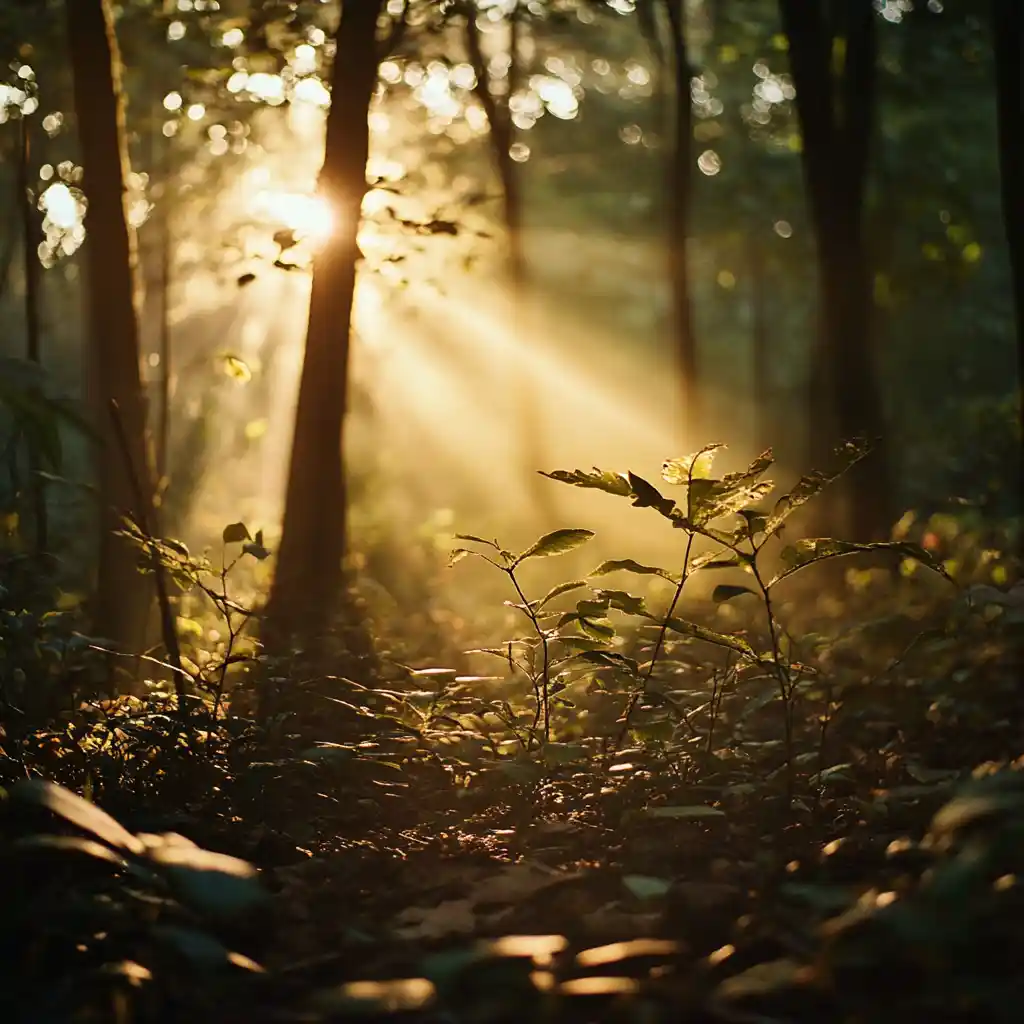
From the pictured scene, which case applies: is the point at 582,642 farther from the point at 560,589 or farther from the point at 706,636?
the point at 706,636

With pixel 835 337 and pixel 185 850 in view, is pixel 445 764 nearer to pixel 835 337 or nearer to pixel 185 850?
pixel 185 850

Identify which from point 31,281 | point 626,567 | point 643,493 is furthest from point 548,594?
point 31,281

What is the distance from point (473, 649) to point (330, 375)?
2.12 m

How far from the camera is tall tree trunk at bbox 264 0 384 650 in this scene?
6.99 metres

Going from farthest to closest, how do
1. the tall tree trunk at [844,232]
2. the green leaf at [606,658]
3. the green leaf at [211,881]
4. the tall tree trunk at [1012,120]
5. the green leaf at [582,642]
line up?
the tall tree trunk at [844,232]
the tall tree trunk at [1012,120]
the green leaf at [582,642]
the green leaf at [606,658]
the green leaf at [211,881]

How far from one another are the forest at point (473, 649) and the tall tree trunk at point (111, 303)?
0.02 meters

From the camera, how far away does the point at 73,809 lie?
2805 mm

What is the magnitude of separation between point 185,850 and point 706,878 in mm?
1461

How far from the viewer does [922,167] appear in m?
17.4

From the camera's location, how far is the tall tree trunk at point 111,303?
6984 mm

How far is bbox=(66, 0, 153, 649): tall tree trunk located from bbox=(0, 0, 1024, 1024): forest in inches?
0.9

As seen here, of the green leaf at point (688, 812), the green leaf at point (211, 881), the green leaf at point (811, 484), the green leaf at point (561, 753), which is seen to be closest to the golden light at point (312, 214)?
the green leaf at point (811, 484)

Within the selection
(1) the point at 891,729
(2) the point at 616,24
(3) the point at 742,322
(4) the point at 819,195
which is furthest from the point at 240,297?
(1) the point at 891,729

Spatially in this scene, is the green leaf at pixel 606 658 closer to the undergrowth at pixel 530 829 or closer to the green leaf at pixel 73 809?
the undergrowth at pixel 530 829
